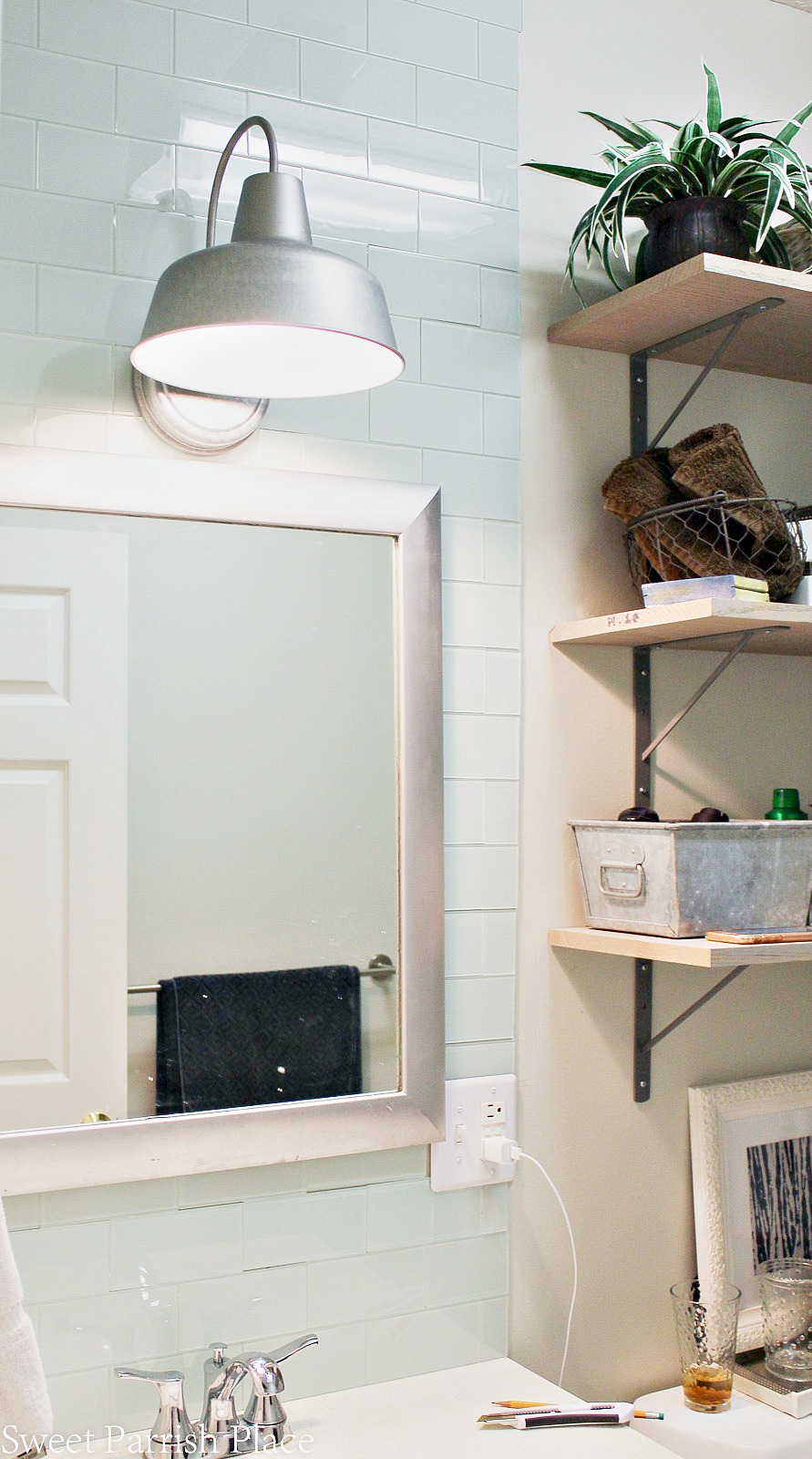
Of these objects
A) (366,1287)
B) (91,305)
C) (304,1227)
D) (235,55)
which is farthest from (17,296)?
(366,1287)

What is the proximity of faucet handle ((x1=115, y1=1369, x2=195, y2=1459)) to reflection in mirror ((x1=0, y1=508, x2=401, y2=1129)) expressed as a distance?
0.26 m

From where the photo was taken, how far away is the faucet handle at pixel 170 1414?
1.28 metres

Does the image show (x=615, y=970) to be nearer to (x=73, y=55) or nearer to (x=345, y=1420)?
(x=345, y=1420)

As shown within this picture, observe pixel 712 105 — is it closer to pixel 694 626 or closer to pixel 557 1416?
pixel 694 626

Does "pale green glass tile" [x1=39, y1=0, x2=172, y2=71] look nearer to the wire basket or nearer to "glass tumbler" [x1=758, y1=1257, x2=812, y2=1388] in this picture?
the wire basket

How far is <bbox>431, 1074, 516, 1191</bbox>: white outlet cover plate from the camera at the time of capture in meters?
1.55

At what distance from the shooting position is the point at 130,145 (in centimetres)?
143

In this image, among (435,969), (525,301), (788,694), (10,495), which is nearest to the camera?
(10,495)

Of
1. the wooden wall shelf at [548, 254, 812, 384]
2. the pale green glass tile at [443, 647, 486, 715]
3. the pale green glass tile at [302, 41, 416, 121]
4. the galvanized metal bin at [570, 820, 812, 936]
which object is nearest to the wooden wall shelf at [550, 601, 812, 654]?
the pale green glass tile at [443, 647, 486, 715]

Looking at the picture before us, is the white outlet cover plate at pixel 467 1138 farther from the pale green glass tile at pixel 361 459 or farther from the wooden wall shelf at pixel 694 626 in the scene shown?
the pale green glass tile at pixel 361 459

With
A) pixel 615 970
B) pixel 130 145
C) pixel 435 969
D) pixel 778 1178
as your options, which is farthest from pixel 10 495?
pixel 778 1178

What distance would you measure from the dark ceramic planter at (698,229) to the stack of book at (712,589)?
1.28 ft

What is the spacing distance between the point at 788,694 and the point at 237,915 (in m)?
0.90

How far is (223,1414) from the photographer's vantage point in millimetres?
1303
